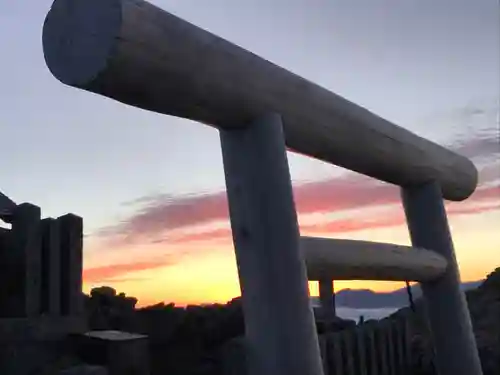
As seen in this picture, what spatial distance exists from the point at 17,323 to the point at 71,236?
1397 millimetres

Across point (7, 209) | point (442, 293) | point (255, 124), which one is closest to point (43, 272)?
point (7, 209)

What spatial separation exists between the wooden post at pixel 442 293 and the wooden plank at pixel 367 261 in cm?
13

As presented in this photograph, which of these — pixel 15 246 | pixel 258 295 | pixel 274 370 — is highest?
pixel 15 246

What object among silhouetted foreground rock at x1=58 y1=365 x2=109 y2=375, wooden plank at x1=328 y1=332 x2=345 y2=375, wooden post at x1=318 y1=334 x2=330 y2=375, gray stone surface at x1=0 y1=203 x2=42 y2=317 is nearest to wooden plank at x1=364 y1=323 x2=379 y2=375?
wooden plank at x1=328 y1=332 x2=345 y2=375

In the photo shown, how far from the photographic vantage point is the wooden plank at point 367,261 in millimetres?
2436

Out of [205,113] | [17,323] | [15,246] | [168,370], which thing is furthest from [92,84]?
[15,246]

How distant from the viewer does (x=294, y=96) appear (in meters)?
2.42

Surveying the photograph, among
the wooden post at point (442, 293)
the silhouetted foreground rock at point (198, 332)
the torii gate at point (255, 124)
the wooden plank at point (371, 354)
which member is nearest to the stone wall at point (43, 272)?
the silhouetted foreground rock at point (198, 332)

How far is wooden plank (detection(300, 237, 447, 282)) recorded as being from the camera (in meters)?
2.44

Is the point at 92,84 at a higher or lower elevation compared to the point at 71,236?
lower

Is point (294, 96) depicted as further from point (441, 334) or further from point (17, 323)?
point (17, 323)

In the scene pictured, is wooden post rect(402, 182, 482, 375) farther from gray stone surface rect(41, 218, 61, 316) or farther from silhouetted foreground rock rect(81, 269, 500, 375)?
gray stone surface rect(41, 218, 61, 316)

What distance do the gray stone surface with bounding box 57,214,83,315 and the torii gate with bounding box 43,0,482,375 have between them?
622cm

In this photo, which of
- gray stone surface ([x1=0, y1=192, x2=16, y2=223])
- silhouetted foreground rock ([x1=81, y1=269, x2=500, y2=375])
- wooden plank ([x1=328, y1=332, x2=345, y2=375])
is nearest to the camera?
wooden plank ([x1=328, y1=332, x2=345, y2=375])
